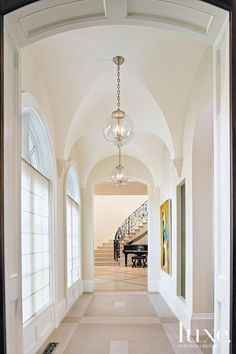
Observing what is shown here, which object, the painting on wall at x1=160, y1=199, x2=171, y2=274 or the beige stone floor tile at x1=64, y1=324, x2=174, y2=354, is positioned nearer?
the beige stone floor tile at x1=64, y1=324, x2=174, y2=354

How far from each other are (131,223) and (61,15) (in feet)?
57.9

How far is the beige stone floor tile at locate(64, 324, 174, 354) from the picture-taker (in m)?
4.93

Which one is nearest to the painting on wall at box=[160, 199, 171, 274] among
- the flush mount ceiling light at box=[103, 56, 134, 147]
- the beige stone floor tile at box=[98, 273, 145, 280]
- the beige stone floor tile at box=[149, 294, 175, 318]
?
the beige stone floor tile at box=[149, 294, 175, 318]

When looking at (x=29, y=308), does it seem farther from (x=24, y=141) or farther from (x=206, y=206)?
(x=206, y=206)

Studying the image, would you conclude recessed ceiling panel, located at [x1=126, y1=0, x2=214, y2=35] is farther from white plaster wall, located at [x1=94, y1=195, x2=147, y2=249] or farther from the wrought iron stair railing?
white plaster wall, located at [x1=94, y1=195, x2=147, y2=249]

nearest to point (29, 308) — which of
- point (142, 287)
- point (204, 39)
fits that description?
point (204, 39)

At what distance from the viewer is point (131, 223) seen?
1977cm

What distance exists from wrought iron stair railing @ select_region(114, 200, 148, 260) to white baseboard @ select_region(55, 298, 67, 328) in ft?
40.6

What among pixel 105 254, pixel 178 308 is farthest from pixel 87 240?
pixel 105 254

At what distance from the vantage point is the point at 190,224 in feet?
18.5

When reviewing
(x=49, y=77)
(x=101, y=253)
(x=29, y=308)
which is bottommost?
(x=101, y=253)

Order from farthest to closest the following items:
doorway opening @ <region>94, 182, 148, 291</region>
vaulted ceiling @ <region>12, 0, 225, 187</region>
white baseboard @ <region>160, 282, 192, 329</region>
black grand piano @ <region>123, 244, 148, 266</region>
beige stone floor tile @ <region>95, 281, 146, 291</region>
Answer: doorway opening @ <region>94, 182, 148, 291</region>, black grand piano @ <region>123, 244, 148, 266</region>, beige stone floor tile @ <region>95, 281, 146, 291</region>, white baseboard @ <region>160, 282, 192, 329</region>, vaulted ceiling @ <region>12, 0, 225, 187</region>

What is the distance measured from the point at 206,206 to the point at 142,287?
6.02 m

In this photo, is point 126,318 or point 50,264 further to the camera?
point 126,318
